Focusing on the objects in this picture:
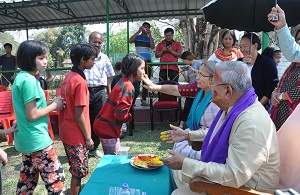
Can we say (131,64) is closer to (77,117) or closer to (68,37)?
(77,117)

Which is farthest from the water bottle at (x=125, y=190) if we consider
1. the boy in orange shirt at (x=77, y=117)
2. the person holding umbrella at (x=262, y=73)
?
the person holding umbrella at (x=262, y=73)

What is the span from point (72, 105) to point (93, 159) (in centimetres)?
197

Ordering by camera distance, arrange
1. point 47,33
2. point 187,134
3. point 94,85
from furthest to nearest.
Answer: point 47,33 < point 94,85 < point 187,134

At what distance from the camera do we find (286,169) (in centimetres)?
181

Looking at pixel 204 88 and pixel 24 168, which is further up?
pixel 204 88

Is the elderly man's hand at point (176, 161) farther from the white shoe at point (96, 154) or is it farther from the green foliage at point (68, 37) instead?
the green foliage at point (68, 37)

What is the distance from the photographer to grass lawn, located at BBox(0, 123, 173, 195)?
3.44 m

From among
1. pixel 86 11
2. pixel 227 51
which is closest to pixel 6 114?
pixel 86 11

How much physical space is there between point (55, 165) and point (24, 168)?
0.28 m

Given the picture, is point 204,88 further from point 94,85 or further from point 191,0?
point 191,0

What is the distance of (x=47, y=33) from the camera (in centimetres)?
6053

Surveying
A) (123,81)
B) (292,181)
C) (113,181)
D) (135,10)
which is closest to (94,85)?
(123,81)

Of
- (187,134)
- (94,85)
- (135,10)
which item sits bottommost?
(187,134)

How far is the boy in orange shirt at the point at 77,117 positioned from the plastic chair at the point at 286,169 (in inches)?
51.2
